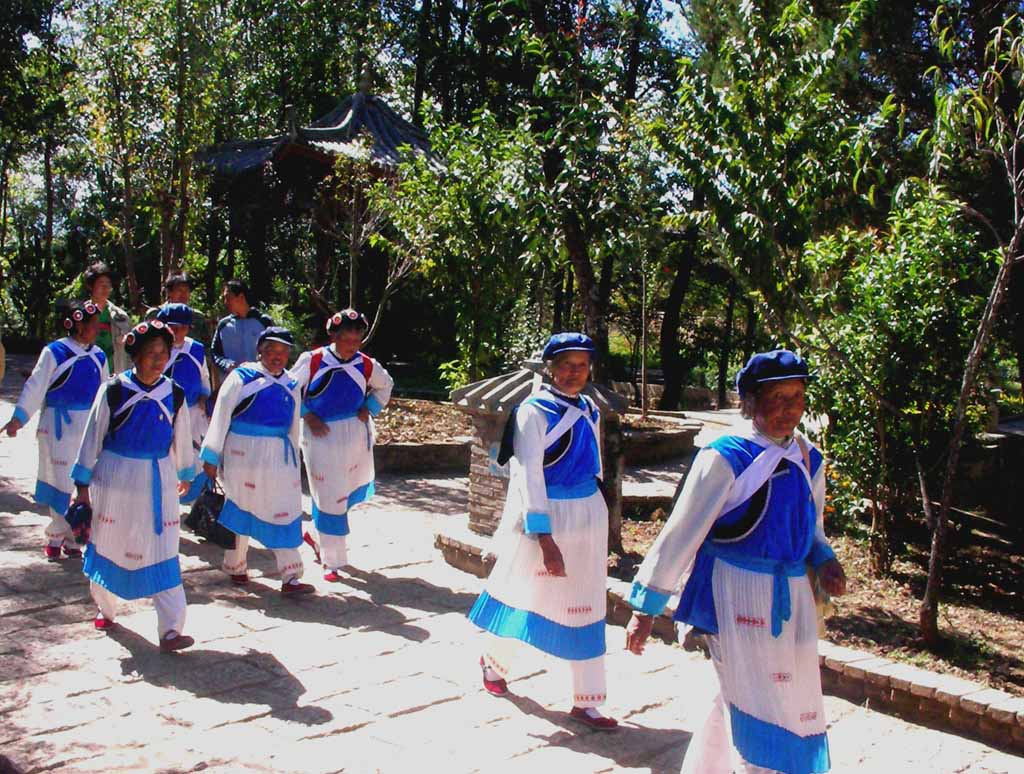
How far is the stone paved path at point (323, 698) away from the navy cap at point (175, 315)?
2019 mm

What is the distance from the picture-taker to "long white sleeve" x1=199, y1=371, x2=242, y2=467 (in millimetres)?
7160

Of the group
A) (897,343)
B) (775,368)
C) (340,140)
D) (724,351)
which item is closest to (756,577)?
(775,368)

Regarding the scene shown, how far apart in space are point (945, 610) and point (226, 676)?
4.86m

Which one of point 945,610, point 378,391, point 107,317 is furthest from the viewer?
point 107,317

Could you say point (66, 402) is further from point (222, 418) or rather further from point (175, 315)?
point (222, 418)

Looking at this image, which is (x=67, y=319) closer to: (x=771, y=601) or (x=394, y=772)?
(x=394, y=772)

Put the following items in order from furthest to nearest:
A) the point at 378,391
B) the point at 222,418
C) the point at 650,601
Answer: the point at 378,391
the point at 222,418
the point at 650,601

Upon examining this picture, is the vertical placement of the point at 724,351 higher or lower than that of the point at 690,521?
higher

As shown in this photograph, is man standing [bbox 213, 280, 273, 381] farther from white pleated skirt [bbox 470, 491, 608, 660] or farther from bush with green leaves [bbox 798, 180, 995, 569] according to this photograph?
bush with green leaves [bbox 798, 180, 995, 569]

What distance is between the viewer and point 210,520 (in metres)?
8.32

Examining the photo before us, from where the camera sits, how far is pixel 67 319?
8242 millimetres

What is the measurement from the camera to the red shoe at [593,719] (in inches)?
206

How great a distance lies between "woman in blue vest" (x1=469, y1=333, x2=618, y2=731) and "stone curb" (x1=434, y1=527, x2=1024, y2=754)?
45 centimetres

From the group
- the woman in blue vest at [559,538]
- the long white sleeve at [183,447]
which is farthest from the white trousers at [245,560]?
the woman in blue vest at [559,538]
